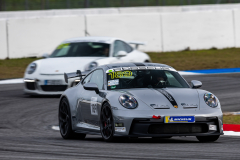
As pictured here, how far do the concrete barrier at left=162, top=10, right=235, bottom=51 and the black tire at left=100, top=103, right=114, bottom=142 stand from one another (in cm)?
1678

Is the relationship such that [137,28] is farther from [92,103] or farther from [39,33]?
[92,103]

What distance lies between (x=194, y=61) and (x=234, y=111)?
10961mm

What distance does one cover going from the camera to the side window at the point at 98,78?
8023 millimetres

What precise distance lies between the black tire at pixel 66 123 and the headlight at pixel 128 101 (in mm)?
1590

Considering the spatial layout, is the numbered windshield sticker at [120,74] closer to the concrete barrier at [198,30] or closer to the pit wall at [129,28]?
the pit wall at [129,28]

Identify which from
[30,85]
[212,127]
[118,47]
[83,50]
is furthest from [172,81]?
[118,47]

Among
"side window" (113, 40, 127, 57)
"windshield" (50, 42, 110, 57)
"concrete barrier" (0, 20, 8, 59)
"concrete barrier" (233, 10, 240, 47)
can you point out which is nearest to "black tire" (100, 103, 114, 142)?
"windshield" (50, 42, 110, 57)

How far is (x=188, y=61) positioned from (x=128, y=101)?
49.3ft

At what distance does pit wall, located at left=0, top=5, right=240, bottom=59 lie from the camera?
72.8 ft

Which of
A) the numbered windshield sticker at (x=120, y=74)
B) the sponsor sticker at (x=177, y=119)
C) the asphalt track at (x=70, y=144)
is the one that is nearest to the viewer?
the asphalt track at (x=70, y=144)

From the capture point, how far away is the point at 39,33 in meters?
22.5

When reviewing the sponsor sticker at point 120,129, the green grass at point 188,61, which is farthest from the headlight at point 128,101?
the green grass at point 188,61

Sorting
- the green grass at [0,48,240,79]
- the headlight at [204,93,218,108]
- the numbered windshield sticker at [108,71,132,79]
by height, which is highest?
the numbered windshield sticker at [108,71,132,79]

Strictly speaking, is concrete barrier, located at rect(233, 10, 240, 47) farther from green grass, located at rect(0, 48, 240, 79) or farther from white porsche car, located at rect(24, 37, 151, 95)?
white porsche car, located at rect(24, 37, 151, 95)
